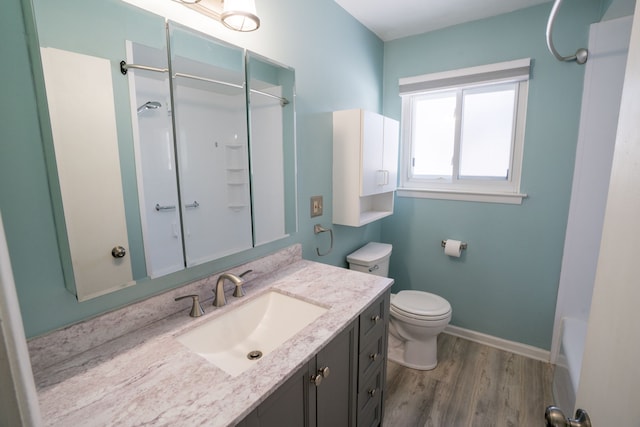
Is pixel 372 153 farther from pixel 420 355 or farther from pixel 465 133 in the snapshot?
→ pixel 420 355

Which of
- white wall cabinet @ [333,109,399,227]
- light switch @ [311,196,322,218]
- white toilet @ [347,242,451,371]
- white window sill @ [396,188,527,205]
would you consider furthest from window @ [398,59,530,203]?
light switch @ [311,196,322,218]

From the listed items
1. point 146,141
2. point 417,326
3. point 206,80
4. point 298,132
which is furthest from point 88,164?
point 417,326

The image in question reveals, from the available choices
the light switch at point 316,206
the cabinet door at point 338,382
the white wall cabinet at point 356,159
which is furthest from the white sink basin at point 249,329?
the white wall cabinet at point 356,159

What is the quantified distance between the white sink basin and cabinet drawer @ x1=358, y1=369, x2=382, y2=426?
46cm

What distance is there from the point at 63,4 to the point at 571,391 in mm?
2493

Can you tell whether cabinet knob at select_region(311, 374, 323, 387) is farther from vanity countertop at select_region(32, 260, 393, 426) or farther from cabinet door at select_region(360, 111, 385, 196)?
cabinet door at select_region(360, 111, 385, 196)

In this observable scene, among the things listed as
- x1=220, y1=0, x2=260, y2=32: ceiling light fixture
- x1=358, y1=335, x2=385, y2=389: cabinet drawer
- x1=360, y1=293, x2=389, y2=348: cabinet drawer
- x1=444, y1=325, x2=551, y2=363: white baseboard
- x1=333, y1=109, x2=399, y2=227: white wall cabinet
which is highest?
x1=220, y1=0, x2=260, y2=32: ceiling light fixture

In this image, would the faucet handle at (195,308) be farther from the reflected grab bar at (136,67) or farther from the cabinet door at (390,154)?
the cabinet door at (390,154)

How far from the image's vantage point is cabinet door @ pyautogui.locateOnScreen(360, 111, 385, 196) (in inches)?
74.0

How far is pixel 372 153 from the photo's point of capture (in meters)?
1.99

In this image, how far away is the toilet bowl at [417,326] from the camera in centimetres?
198

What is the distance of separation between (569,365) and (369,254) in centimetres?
126

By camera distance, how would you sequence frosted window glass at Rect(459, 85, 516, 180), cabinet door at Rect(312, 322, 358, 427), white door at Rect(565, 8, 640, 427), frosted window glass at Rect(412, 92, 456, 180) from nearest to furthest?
white door at Rect(565, 8, 640, 427) → cabinet door at Rect(312, 322, 358, 427) → frosted window glass at Rect(459, 85, 516, 180) → frosted window glass at Rect(412, 92, 456, 180)

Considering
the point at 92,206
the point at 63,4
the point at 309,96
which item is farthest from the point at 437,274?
the point at 63,4
